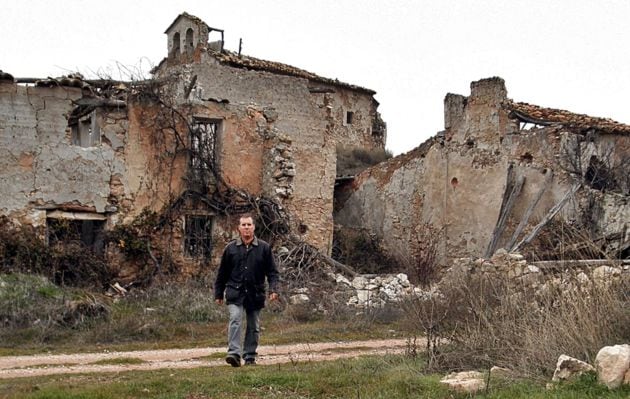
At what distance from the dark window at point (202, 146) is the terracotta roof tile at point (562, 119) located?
8.03 m

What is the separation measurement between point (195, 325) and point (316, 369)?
5.38 m

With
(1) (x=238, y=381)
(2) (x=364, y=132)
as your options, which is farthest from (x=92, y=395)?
(2) (x=364, y=132)

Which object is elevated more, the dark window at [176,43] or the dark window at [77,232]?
the dark window at [176,43]

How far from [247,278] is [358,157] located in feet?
91.9

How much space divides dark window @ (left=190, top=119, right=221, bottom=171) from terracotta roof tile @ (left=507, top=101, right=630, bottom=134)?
8.03 metres

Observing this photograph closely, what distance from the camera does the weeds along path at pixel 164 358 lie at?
9.52 m

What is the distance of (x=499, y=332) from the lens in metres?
8.44

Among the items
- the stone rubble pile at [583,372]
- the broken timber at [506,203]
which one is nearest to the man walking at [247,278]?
the stone rubble pile at [583,372]

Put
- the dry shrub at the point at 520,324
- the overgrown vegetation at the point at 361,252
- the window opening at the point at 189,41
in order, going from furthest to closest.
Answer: the window opening at the point at 189,41
the overgrown vegetation at the point at 361,252
the dry shrub at the point at 520,324

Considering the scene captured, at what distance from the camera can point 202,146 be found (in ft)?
→ 59.9

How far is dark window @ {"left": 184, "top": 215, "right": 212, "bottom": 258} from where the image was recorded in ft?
59.3

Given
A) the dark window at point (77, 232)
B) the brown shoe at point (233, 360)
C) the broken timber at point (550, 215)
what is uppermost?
the broken timber at point (550, 215)

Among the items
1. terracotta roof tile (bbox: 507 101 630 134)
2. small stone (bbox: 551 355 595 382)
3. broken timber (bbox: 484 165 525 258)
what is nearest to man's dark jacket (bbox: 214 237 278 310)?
small stone (bbox: 551 355 595 382)

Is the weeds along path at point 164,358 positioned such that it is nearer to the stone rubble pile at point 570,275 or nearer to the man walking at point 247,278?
the man walking at point 247,278
